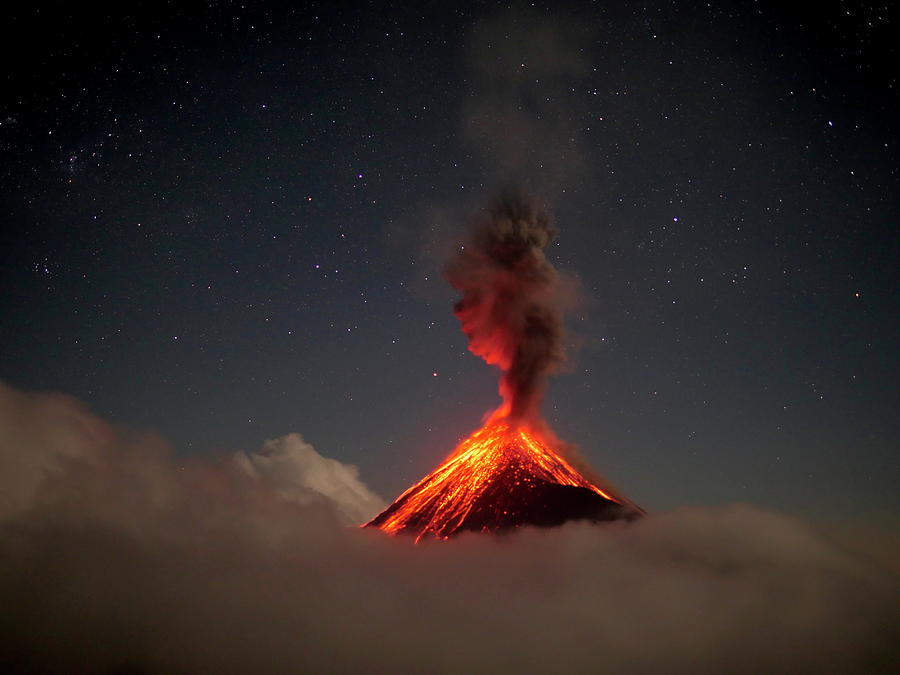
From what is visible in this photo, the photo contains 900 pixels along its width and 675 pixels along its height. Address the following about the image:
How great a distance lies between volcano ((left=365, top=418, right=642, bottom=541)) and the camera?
81875mm

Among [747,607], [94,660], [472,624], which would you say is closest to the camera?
[94,660]

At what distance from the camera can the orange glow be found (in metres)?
86.3

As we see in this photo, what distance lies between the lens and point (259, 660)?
7950cm

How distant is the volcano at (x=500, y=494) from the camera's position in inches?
3223

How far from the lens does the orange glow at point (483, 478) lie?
86.3m

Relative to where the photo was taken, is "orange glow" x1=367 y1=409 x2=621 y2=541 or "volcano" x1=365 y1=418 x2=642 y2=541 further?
"orange glow" x1=367 y1=409 x2=621 y2=541

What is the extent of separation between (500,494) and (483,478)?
4.75 m

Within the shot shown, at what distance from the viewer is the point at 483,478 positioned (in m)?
89.6

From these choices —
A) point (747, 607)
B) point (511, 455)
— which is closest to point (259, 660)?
point (511, 455)

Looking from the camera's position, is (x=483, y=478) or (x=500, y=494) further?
(x=483, y=478)

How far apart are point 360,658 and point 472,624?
1842cm

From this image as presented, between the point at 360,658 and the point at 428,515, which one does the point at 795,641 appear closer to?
the point at 428,515

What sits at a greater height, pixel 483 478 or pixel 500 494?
pixel 483 478

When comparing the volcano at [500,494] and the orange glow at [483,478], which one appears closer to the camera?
the volcano at [500,494]
